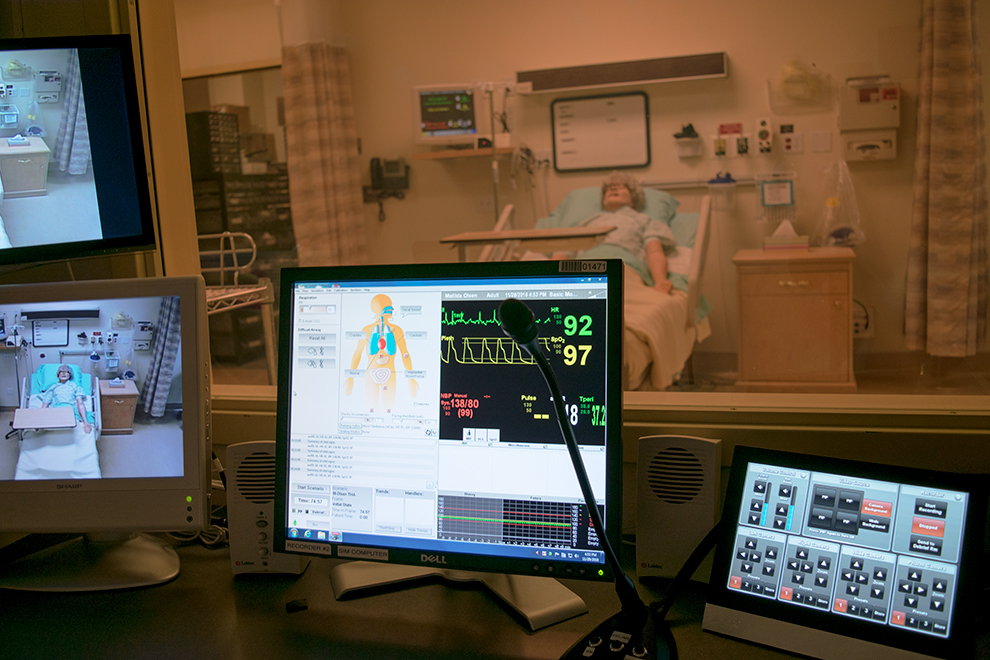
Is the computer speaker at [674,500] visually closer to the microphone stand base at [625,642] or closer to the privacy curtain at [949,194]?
the microphone stand base at [625,642]

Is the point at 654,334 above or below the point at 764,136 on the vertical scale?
below

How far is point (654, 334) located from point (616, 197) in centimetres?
118

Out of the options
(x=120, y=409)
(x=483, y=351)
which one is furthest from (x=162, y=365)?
(x=483, y=351)

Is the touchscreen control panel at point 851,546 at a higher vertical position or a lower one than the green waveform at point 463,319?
lower

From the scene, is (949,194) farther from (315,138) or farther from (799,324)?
(315,138)

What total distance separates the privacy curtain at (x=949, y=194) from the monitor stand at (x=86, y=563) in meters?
2.96

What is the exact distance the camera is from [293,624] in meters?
0.76

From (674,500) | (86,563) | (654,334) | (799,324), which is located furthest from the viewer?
(799,324)

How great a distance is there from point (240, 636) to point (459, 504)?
28cm

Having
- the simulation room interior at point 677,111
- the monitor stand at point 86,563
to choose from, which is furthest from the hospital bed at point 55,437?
the simulation room interior at point 677,111

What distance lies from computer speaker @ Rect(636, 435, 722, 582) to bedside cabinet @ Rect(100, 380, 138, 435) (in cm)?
62

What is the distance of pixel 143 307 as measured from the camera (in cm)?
84

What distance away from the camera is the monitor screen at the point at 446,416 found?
72 centimetres

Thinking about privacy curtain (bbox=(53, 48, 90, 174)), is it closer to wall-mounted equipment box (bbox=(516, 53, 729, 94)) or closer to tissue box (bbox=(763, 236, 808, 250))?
tissue box (bbox=(763, 236, 808, 250))
